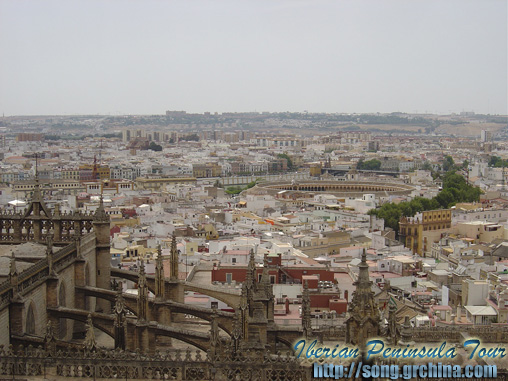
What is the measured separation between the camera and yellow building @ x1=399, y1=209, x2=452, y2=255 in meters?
56.9

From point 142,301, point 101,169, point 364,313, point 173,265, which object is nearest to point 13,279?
point 142,301

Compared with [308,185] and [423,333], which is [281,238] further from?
[308,185]

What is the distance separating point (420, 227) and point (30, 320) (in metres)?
42.5

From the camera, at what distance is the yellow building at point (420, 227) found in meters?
56.9

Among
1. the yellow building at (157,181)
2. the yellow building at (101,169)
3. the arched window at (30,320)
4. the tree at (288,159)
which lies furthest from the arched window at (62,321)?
the tree at (288,159)

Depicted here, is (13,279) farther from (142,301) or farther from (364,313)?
(364,313)

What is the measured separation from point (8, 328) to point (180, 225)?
37472 mm

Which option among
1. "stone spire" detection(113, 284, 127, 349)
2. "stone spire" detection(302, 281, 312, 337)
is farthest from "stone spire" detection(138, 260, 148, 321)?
"stone spire" detection(302, 281, 312, 337)

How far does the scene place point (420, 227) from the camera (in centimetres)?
Answer: 5747

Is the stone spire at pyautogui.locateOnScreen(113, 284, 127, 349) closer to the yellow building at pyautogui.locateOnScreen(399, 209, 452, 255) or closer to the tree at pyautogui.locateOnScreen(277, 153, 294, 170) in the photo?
the yellow building at pyautogui.locateOnScreen(399, 209, 452, 255)

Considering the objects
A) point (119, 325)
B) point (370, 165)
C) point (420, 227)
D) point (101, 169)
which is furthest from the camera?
point (370, 165)

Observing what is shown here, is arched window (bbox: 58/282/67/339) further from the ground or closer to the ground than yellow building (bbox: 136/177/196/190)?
further from the ground

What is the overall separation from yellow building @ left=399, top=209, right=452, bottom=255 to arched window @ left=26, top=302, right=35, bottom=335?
135 feet

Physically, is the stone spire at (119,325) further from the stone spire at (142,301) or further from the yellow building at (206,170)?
the yellow building at (206,170)
